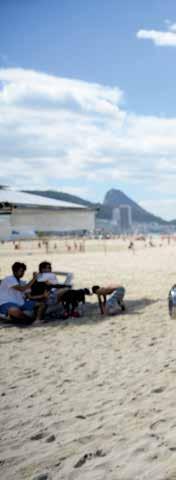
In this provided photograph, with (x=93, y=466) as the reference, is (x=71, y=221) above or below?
above

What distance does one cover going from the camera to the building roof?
27.6 ft

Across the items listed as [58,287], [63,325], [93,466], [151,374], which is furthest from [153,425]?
[58,287]

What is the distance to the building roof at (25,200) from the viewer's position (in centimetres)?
842

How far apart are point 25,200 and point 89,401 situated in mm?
5032

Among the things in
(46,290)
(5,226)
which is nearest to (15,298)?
(46,290)

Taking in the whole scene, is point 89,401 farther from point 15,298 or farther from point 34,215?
point 34,215

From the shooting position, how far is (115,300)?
8.81 meters

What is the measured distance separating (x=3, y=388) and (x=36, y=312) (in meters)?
3.53

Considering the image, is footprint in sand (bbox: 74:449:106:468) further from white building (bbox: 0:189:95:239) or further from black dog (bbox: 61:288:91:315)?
white building (bbox: 0:189:95:239)

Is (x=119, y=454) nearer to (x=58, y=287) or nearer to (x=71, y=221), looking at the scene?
(x=58, y=287)

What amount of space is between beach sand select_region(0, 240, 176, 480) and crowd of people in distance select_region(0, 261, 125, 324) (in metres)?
0.51

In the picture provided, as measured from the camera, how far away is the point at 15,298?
821 cm

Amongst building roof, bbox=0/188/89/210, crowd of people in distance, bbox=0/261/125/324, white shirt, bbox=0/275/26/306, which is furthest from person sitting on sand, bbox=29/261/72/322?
building roof, bbox=0/188/89/210

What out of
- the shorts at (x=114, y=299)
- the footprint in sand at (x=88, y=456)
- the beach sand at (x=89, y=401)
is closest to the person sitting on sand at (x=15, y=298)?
the beach sand at (x=89, y=401)
